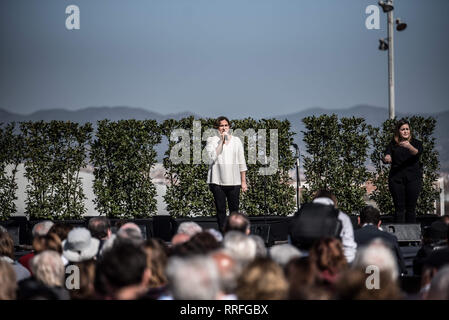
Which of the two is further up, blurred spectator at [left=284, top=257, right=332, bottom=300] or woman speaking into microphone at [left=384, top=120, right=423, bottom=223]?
woman speaking into microphone at [left=384, top=120, right=423, bottom=223]

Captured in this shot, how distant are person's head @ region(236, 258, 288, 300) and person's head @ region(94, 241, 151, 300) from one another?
45 centimetres

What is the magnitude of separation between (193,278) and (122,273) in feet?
1.22

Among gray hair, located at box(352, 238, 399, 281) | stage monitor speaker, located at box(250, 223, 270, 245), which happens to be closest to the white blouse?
stage monitor speaker, located at box(250, 223, 270, 245)

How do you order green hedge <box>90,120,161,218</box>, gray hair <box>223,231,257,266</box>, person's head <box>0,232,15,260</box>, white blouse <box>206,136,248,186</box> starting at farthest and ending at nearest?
green hedge <box>90,120,161,218</box> < white blouse <box>206,136,248,186</box> < person's head <box>0,232,15,260</box> < gray hair <box>223,231,257,266</box>

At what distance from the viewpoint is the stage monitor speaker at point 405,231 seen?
6.69m

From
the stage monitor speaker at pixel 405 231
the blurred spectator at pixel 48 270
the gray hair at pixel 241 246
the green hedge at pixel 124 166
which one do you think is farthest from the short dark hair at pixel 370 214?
the green hedge at pixel 124 166

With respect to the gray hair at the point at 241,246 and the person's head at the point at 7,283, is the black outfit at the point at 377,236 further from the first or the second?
the person's head at the point at 7,283

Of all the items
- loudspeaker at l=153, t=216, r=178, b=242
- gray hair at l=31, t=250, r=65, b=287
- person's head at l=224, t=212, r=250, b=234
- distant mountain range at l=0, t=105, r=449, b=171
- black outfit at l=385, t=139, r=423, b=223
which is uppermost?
distant mountain range at l=0, t=105, r=449, b=171

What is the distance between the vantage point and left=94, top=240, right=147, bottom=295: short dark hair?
2674 millimetres

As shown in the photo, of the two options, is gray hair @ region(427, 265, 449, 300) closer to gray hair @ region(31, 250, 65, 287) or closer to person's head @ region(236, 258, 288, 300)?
person's head @ region(236, 258, 288, 300)

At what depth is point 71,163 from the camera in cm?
878

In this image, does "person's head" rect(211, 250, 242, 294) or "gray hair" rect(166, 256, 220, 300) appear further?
"person's head" rect(211, 250, 242, 294)

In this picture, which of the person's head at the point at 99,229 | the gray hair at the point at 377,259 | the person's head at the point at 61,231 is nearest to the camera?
the gray hair at the point at 377,259

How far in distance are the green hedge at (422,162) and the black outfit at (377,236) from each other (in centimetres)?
391
